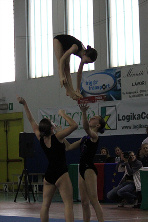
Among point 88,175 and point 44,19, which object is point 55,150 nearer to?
point 88,175

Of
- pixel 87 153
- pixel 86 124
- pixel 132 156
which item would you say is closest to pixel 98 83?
pixel 132 156

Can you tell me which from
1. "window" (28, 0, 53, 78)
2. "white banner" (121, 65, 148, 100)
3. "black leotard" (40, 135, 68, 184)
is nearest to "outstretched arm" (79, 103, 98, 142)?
"black leotard" (40, 135, 68, 184)

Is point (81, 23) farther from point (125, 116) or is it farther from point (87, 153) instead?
point (87, 153)

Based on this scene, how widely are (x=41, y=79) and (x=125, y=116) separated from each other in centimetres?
359

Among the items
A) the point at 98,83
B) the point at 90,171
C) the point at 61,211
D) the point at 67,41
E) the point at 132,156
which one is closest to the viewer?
the point at 67,41

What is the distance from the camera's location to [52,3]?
54.5 ft

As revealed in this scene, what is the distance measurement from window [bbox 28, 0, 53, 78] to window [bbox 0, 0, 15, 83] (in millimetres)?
855

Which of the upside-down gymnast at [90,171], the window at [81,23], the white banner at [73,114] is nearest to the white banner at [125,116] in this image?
the white banner at [73,114]

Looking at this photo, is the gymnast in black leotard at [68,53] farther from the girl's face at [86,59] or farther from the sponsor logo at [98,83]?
the sponsor logo at [98,83]

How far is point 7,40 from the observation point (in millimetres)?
17812

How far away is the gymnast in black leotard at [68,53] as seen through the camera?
5.92 meters

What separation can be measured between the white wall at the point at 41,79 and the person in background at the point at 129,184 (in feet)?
16.2

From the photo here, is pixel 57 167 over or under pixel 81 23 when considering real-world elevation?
under

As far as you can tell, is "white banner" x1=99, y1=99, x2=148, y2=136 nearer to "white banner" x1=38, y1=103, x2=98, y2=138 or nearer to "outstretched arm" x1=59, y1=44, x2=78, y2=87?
"white banner" x1=38, y1=103, x2=98, y2=138
